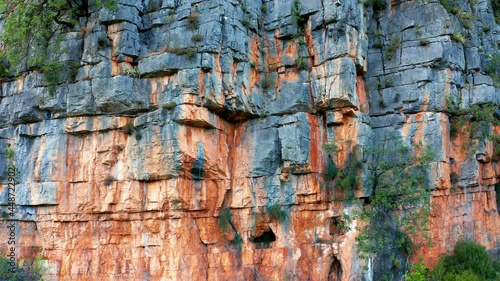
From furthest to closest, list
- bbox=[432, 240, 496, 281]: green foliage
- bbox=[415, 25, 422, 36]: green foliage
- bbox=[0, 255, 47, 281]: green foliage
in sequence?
bbox=[415, 25, 422, 36]: green foliage, bbox=[0, 255, 47, 281]: green foliage, bbox=[432, 240, 496, 281]: green foliage

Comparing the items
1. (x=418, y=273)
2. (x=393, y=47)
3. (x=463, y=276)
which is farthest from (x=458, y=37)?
(x=418, y=273)

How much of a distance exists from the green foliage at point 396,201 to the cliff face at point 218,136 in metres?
0.75

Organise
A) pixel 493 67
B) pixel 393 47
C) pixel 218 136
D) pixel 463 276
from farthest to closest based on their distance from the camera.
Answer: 1. pixel 493 67
2. pixel 393 47
3. pixel 218 136
4. pixel 463 276

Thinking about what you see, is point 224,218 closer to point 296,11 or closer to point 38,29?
point 296,11

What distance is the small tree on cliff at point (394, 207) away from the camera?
18.3m

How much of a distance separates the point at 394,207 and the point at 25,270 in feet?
49.9

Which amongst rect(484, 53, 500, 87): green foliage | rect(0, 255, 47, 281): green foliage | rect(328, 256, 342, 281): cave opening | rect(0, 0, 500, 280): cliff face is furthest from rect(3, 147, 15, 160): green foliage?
rect(484, 53, 500, 87): green foliage

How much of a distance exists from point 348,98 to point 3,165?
14950 millimetres

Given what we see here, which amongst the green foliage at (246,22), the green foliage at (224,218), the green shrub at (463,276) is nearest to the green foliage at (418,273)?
the green shrub at (463,276)

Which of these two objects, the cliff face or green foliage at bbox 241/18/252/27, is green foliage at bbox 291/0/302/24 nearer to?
the cliff face

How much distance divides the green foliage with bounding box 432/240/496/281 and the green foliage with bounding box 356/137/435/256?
1495mm

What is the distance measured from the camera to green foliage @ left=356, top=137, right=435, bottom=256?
18.3 metres

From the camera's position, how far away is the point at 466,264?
742 inches

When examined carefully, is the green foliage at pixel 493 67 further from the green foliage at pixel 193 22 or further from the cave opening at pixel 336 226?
the green foliage at pixel 193 22
